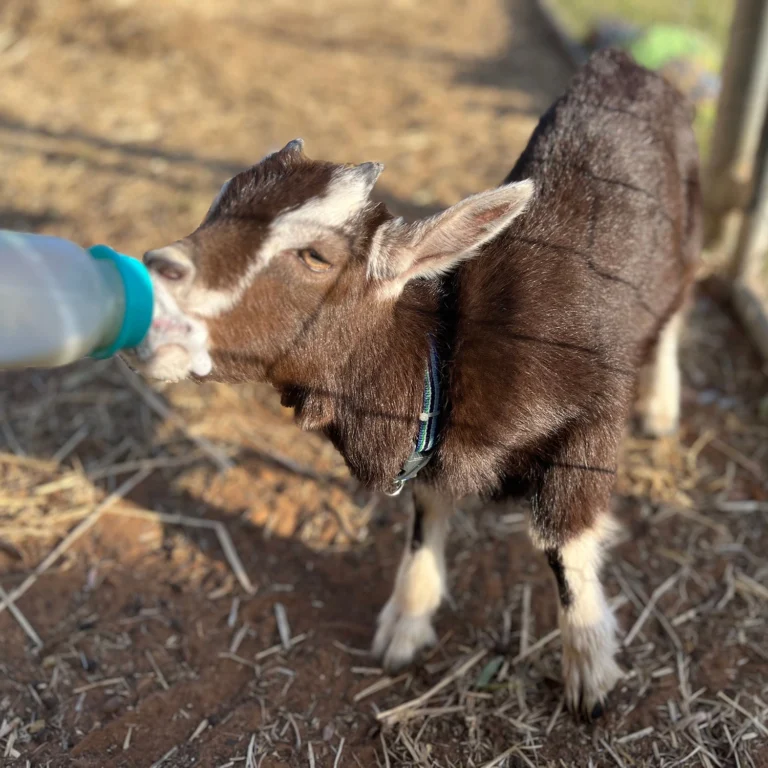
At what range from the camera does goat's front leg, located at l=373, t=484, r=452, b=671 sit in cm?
333

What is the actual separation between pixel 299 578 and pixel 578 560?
4.53ft

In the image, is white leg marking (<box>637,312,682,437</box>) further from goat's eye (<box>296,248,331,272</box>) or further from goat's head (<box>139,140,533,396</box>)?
goat's eye (<box>296,248,331,272</box>)

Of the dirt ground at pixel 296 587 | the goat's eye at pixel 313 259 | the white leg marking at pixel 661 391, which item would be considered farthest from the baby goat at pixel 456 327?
the white leg marking at pixel 661 391

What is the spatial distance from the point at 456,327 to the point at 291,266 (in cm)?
65

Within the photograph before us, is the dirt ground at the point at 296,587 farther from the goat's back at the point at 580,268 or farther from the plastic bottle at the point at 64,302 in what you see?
the plastic bottle at the point at 64,302

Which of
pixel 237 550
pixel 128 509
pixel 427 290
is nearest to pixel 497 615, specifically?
pixel 237 550

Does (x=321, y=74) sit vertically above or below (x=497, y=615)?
above

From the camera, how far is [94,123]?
7723mm

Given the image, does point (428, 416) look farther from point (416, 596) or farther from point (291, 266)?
point (416, 596)

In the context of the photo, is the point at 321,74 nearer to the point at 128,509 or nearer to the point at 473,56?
the point at 473,56

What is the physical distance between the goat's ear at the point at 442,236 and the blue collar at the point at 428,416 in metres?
0.29

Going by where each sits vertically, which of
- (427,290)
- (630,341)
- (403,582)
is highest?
(427,290)

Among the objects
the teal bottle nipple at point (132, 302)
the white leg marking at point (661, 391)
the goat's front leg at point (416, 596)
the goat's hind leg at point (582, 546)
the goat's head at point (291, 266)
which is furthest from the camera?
the white leg marking at point (661, 391)

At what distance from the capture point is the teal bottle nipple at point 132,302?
2258 mm
